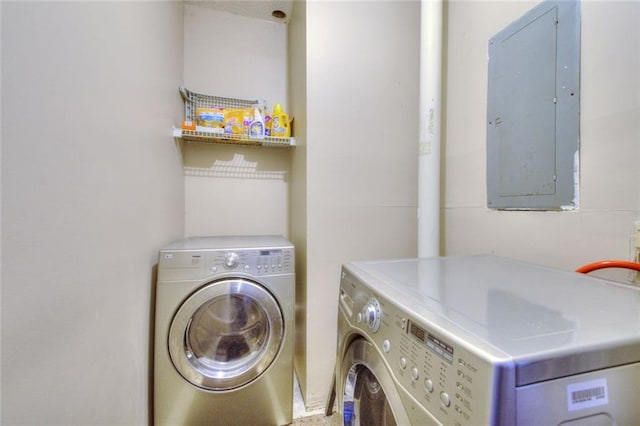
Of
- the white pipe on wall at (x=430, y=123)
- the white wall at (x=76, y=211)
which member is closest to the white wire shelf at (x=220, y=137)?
the white wall at (x=76, y=211)

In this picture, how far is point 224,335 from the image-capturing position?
1.38 metres

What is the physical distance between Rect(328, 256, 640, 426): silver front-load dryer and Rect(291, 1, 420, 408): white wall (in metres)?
0.77

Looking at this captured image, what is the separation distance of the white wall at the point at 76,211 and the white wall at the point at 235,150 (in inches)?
28.6

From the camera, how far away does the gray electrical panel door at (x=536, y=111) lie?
978 millimetres

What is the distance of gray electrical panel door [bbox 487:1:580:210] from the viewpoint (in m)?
0.98

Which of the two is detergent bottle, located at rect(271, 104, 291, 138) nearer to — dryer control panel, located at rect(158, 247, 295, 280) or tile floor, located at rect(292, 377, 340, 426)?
dryer control panel, located at rect(158, 247, 295, 280)

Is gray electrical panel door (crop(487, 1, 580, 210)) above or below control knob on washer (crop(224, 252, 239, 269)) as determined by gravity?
above

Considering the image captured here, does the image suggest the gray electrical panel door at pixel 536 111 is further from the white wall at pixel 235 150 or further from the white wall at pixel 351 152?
the white wall at pixel 235 150

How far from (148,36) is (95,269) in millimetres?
1052

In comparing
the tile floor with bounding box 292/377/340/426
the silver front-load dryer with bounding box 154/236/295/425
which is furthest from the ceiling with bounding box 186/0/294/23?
the tile floor with bounding box 292/377/340/426

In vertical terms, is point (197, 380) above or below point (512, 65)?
below

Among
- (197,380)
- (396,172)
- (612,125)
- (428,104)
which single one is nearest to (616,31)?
(612,125)

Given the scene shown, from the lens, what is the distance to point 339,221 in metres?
1.59

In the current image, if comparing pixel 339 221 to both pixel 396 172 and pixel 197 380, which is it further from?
pixel 197 380
